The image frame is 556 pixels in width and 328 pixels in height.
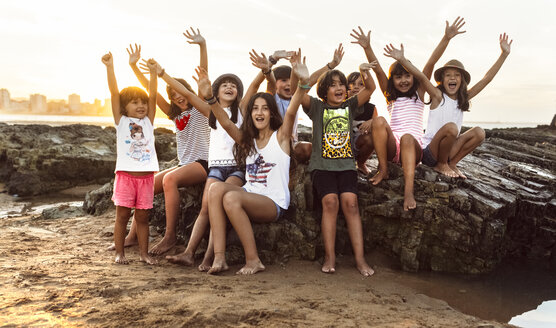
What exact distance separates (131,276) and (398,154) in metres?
3.60

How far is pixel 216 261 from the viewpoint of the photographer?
423 cm

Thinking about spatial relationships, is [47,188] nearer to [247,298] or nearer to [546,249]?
[247,298]

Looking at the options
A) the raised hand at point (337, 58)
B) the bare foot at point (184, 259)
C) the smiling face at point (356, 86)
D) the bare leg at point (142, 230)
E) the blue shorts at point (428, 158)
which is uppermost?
the raised hand at point (337, 58)

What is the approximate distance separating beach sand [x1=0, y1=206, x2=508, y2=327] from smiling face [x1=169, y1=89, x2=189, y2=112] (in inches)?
82.2

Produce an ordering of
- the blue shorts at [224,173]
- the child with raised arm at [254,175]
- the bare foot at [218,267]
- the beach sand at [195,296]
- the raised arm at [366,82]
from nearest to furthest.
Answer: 1. the beach sand at [195,296]
2. the bare foot at [218,267]
3. the child with raised arm at [254,175]
4. the raised arm at [366,82]
5. the blue shorts at [224,173]

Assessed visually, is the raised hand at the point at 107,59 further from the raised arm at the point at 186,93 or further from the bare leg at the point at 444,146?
the bare leg at the point at 444,146

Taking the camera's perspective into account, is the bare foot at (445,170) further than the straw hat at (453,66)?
No

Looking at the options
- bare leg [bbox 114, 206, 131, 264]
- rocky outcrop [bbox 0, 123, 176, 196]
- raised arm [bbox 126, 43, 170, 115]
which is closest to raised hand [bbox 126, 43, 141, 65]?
raised arm [bbox 126, 43, 170, 115]

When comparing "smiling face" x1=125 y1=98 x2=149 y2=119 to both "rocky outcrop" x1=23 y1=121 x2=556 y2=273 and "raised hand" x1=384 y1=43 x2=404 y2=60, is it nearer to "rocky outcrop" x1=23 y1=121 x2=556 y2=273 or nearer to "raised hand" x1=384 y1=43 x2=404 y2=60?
"rocky outcrop" x1=23 y1=121 x2=556 y2=273

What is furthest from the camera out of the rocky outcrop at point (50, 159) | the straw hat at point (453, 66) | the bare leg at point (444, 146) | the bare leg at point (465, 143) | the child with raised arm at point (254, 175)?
the rocky outcrop at point (50, 159)

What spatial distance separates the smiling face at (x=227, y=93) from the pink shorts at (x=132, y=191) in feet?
4.52

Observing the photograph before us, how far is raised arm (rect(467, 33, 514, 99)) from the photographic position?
5.40 meters

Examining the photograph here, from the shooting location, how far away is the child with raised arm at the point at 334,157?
14.7 feet

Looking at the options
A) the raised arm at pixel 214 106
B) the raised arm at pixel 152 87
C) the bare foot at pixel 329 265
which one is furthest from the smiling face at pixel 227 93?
the bare foot at pixel 329 265
